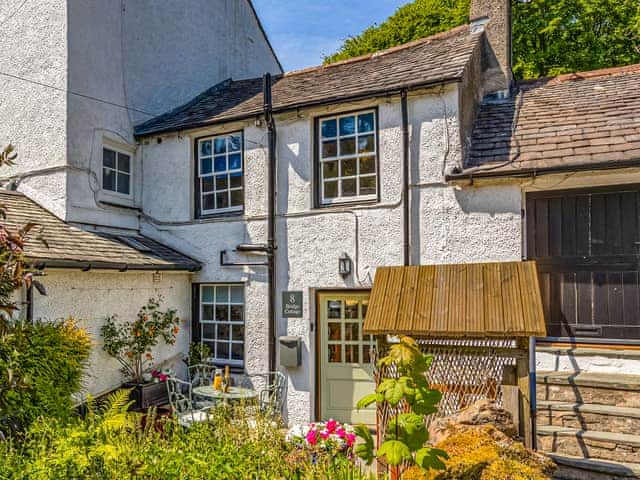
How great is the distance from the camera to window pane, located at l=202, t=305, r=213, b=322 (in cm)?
1015

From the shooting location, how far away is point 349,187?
355 inches

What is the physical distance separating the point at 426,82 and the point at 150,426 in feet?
21.2

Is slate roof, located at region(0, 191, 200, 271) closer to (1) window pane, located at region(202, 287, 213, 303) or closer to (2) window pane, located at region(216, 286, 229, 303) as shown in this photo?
(1) window pane, located at region(202, 287, 213, 303)

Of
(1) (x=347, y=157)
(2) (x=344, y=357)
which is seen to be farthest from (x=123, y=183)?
(2) (x=344, y=357)

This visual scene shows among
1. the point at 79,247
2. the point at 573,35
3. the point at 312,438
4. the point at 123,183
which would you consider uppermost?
the point at 573,35

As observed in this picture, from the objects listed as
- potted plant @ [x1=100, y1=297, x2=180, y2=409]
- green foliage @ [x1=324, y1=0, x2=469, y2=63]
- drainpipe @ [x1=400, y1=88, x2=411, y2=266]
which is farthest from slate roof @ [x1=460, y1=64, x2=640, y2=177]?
green foliage @ [x1=324, y1=0, x2=469, y2=63]

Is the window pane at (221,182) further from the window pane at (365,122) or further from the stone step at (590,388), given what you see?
the stone step at (590,388)

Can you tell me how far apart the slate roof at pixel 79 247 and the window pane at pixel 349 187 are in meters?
3.39

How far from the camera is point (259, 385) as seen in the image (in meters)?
9.24

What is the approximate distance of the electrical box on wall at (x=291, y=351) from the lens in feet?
29.0

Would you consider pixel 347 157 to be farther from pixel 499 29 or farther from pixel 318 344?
pixel 499 29

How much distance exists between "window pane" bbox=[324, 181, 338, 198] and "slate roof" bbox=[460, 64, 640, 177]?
2368 millimetres

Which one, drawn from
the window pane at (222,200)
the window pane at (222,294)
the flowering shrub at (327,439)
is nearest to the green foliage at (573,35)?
the window pane at (222,200)

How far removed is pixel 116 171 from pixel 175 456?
322 inches
